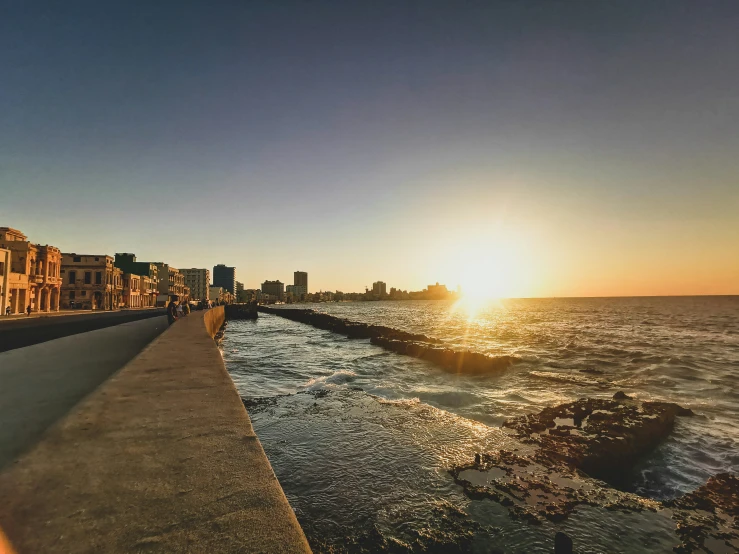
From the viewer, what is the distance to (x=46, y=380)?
805 centimetres

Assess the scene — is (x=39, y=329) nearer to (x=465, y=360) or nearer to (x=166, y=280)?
(x=465, y=360)

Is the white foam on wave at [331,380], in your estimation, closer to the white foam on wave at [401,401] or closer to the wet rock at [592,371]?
the white foam on wave at [401,401]

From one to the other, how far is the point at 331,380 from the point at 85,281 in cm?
6719

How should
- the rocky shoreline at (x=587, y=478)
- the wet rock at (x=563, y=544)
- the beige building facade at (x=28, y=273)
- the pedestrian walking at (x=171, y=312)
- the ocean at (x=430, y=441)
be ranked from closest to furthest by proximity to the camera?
the wet rock at (x=563, y=544) < the ocean at (x=430, y=441) < the rocky shoreline at (x=587, y=478) < the pedestrian walking at (x=171, y=312) < the beige building facade at (x=28, y=273)

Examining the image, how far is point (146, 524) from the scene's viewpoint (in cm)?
238

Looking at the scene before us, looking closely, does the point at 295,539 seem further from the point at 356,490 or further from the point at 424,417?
the point at 424,417

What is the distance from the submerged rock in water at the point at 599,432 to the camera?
891cm

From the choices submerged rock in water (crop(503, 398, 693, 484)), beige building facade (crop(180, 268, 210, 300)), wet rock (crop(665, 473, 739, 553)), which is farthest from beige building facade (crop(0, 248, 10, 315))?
beige building facade (crop(180, 268, 210, 300))

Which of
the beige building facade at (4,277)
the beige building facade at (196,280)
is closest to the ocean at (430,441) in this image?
the beige building facade at (4,277)

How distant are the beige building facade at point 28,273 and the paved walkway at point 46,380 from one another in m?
40.9

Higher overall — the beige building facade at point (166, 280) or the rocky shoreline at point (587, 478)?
the beige building facade at point (166, 280)

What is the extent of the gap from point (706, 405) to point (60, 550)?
69.3 ft

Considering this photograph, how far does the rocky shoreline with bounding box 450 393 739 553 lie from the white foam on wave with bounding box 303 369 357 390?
7725 millimetres

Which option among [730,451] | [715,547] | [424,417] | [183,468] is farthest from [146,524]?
[730,451]
